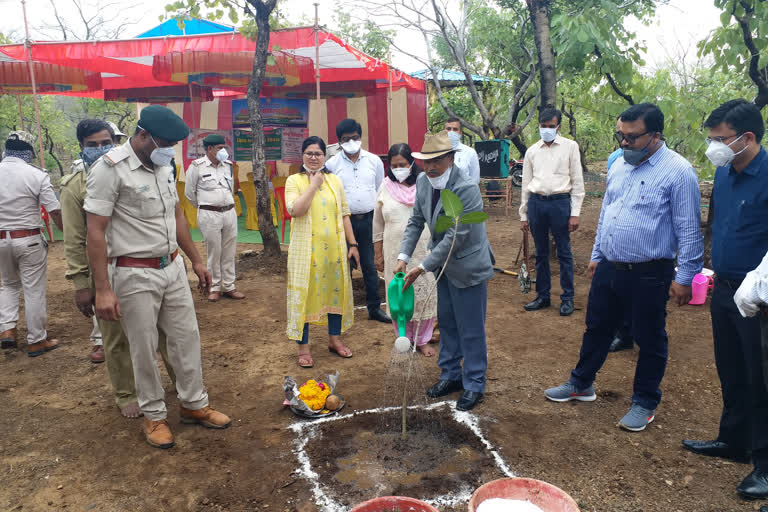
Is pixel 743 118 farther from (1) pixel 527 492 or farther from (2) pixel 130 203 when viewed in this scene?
(2) pixel 130 203

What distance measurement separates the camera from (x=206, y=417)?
11.5 ft

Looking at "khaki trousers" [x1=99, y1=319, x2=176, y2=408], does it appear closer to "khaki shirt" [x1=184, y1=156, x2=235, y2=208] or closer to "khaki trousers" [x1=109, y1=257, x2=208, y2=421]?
"khaki trousers" [x1=109, y1=257, x2=208, y2=421]

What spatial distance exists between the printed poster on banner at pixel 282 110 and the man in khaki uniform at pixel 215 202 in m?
6.06

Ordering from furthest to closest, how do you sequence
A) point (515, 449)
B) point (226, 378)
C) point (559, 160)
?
point (559, 160) < point (226, 378) < point (515, 449)

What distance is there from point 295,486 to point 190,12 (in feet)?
23.3

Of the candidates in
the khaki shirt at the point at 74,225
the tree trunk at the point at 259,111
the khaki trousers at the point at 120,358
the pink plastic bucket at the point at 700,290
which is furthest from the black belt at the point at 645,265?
the tree trunk at the point at 259,111

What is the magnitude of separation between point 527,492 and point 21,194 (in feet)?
15.7

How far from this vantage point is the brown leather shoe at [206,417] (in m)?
3.50

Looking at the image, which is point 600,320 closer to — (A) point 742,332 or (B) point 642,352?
(B) point 642,352

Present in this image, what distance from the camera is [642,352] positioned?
337cm

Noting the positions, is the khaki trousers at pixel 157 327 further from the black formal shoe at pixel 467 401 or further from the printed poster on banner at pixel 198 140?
the printed poster on banner at pixel 198 140

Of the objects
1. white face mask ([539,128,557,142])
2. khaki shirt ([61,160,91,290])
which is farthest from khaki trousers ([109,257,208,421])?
white face mask ([539,128,557,142])

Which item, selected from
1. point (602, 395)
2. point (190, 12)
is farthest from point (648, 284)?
point (190, 12)

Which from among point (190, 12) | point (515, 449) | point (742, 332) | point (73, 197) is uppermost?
point (190, 12)
